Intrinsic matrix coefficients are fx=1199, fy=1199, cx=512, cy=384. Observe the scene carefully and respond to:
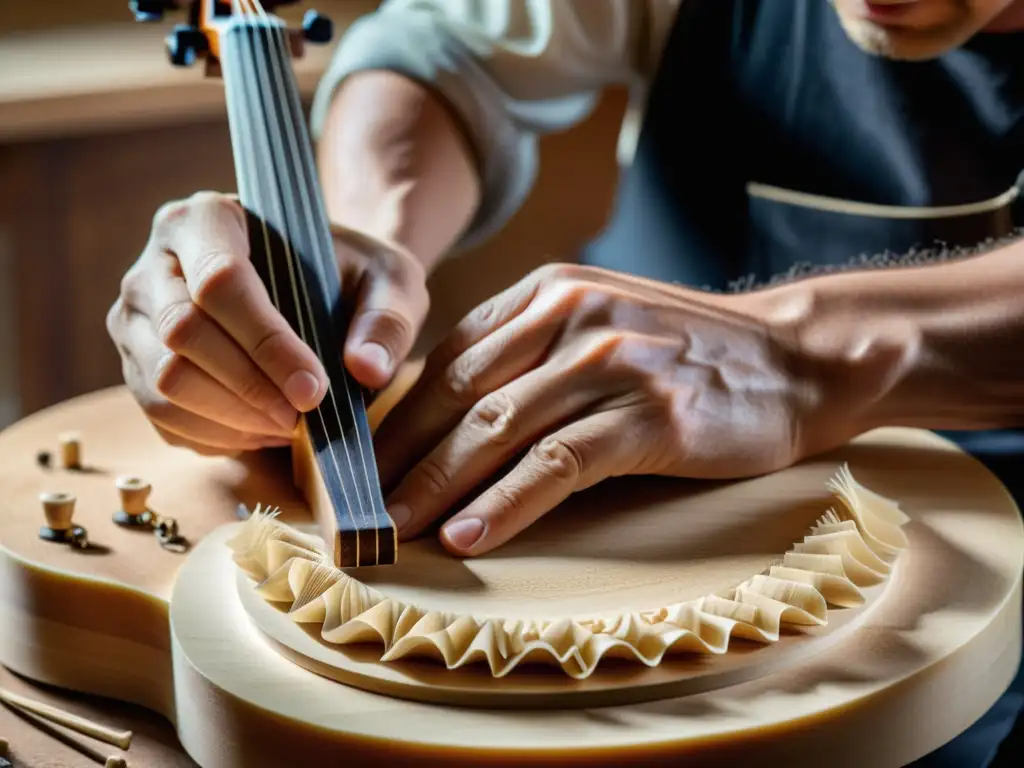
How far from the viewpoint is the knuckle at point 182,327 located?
2.81ft

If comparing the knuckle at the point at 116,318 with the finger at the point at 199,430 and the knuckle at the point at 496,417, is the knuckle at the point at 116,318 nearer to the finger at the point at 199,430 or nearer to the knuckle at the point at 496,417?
the finger at the point at 199,430

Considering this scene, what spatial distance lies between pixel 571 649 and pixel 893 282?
52 cm

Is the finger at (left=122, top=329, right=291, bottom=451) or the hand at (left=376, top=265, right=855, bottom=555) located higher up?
the hand at (left=376, top=265, right=855, bottom=555)

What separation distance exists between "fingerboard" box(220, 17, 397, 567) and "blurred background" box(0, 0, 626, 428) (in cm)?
102

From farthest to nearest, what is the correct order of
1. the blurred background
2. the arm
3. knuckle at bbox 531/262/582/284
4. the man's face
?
1. the blurred background
2. the arm
3. the man's face
4. knuckle at bbox 531/262/582/284

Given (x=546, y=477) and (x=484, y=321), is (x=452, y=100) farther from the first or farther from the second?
(x=546, y=477)

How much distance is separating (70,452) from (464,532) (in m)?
0.38

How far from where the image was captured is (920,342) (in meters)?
0.97

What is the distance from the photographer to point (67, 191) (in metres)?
2.21

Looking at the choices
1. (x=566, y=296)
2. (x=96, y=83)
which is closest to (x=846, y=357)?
(x=566, y=296)

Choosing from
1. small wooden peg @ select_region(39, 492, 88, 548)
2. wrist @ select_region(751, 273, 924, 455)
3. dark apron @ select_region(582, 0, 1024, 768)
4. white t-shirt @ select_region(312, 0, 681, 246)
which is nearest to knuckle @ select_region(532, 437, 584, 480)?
wrist @ select_region(751, 273, 924, 455)

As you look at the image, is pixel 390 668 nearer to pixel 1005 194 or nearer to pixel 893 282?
pixel 893 282

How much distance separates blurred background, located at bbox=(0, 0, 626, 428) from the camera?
2.08 m

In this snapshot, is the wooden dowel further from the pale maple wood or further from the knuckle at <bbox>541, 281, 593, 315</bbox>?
the knuckle at <bbox>541, 281, 593, 315</bbox>
